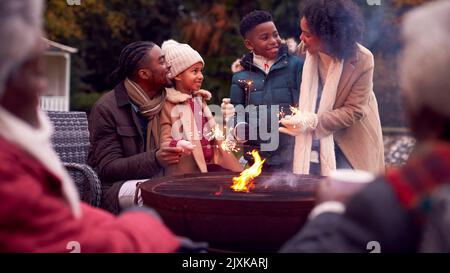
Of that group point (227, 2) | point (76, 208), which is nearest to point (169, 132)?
point (76, 208)

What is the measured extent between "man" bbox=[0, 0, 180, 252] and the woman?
2.46 meters

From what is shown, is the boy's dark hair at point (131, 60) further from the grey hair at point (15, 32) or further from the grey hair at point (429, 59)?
the grey hair at point (429, 59)

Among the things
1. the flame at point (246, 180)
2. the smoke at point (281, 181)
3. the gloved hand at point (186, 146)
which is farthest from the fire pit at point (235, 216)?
the gloved hand at point (186, 146)

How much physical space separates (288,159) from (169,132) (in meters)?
0.88

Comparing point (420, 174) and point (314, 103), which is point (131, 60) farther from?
point (420, 174)

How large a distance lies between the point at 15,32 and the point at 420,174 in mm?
1038

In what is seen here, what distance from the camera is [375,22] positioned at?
54.2 ft

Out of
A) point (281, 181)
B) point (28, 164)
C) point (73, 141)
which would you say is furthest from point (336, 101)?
point (28, 164)

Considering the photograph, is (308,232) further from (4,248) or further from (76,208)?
(4,248)

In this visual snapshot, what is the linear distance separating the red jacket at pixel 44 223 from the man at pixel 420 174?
2.11 ft

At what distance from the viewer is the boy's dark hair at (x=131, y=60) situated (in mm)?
4375

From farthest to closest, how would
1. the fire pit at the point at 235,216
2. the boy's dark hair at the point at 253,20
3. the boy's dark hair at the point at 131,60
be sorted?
1. the boy's dark hair at the point at 253,20
2. the boy's dark hair at the point at 131,60
3. the fire pit at the point at 235,216

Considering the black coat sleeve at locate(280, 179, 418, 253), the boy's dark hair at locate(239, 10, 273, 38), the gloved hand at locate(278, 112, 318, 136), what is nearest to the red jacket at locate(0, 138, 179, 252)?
the black coat sleeve at locate(280, 179, 418, 253)

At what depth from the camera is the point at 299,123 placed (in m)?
4.16
